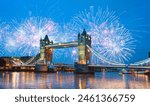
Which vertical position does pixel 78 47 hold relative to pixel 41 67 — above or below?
above

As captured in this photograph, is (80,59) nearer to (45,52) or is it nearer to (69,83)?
(45,52)

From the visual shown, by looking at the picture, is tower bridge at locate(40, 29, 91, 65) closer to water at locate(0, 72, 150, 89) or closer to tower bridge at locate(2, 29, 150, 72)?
Result: tower bridge at locate(2, 29, 150, 72)

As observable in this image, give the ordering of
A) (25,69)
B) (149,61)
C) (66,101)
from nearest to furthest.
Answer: (66,101) < (149,61) < (25,69)

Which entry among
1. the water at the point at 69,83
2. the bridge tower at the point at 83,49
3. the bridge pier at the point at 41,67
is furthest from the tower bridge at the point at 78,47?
the water at the point at 69,83

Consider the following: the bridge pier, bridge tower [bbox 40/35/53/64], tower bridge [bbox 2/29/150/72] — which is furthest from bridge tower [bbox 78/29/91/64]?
bridge tower [bbox 40/35/53/64]

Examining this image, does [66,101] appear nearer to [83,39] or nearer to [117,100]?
[117,100]

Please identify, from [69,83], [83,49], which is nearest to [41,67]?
[83,49]

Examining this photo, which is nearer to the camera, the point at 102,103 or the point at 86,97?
the point at 102,103

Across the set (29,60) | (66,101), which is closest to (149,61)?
(29,60)
